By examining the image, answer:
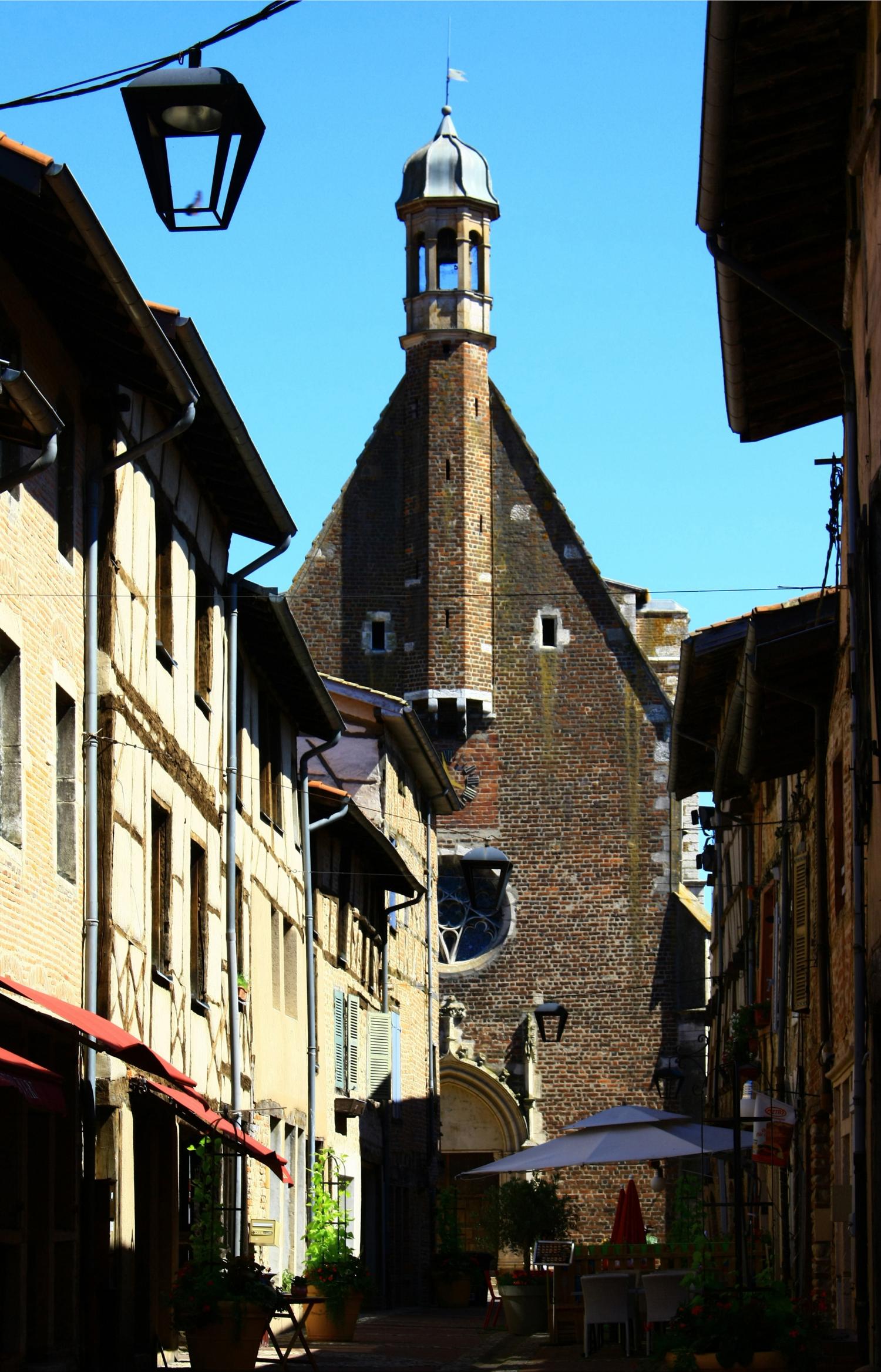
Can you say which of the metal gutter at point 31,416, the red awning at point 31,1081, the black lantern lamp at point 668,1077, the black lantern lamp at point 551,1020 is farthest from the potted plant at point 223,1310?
the black lantern lamp at point 551,1020

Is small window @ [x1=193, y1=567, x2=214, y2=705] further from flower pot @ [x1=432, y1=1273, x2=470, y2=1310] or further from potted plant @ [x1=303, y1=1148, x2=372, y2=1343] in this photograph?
flower pot @ [x1=432, y1=1273, x2=470, y2=1310]

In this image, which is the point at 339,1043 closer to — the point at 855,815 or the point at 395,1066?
the point at 395,1066

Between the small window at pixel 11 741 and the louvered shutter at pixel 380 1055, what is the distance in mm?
15437

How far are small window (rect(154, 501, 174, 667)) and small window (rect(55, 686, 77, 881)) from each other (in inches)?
98.5

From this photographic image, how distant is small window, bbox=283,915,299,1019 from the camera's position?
2084cm

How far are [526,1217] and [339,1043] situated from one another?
4057 millimetres

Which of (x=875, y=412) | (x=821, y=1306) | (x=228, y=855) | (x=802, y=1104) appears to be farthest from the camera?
(x=228, y=855)

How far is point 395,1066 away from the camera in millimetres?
28266

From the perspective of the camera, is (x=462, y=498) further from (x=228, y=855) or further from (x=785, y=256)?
(x=785, y=256)

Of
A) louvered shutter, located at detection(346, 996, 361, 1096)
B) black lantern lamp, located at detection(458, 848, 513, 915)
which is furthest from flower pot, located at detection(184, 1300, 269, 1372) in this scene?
black lantern lamp, located at detection(458, 848, 513, 915)

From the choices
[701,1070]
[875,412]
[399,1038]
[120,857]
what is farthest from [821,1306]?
[701,1070]

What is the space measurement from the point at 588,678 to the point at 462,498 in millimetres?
3880

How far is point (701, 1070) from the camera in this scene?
3594cm

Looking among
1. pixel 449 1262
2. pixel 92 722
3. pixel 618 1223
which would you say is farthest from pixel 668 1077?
pixel 92 722
